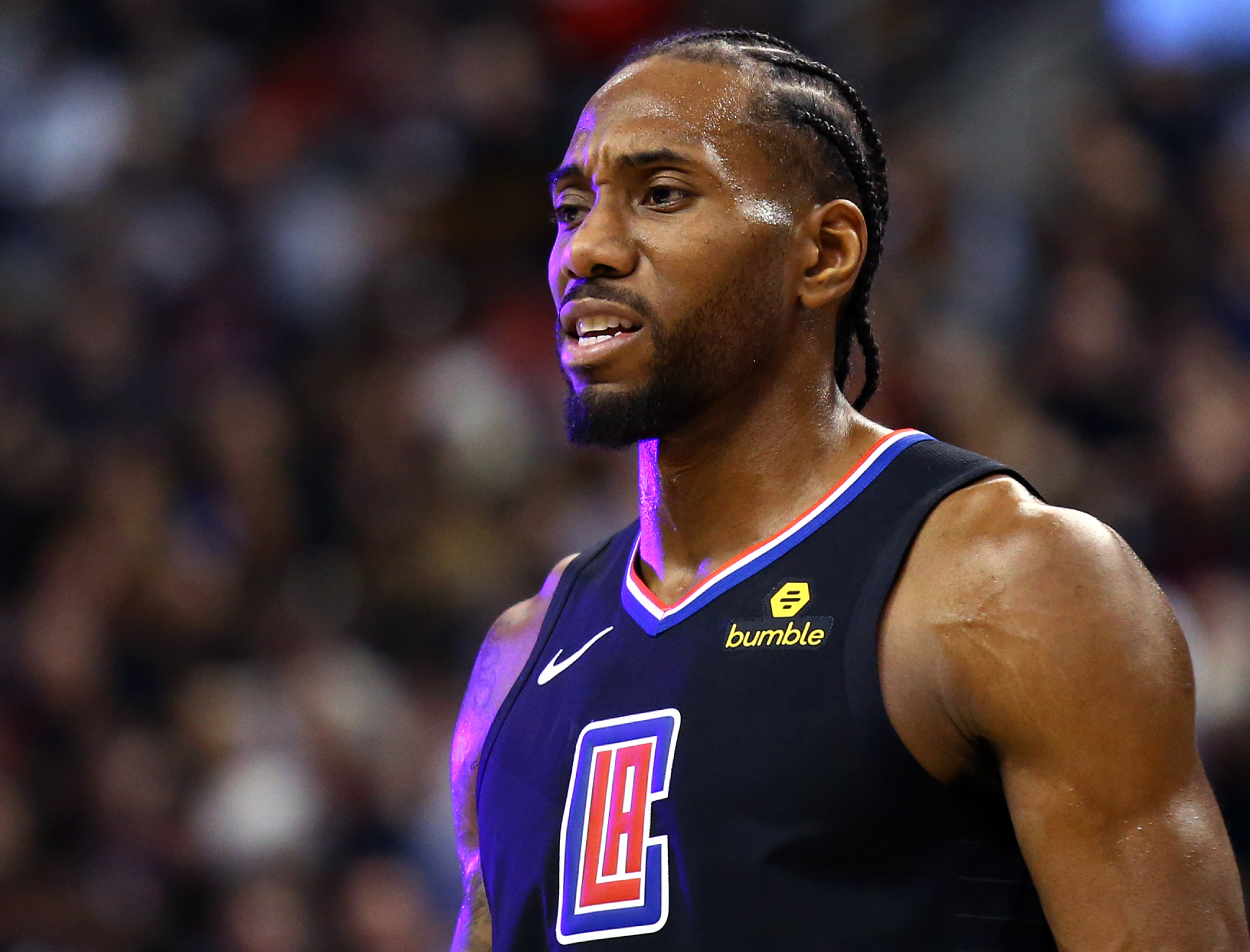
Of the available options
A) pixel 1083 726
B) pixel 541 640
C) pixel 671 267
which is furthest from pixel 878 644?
pixel 541 640

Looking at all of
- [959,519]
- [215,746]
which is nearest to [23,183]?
[215,746]

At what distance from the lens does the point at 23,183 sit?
840 cm

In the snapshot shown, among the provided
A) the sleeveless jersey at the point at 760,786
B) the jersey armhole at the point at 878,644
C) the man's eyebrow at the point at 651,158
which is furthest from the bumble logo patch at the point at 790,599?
the man's eyebrow at the point at 651,158

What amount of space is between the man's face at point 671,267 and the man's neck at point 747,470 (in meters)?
0.07

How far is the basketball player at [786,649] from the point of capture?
2.10 m

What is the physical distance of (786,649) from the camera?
239 cm

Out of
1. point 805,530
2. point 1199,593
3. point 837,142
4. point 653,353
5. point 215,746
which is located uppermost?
point 837,142

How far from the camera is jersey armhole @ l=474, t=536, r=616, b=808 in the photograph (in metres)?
2.85

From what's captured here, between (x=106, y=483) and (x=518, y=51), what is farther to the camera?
(x=518, y=51)

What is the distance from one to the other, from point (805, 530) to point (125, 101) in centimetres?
683

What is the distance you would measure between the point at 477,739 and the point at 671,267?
0.90 m

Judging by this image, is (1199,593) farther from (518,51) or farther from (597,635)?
(518,51)

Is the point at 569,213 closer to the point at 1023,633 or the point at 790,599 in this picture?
the point at 790,599

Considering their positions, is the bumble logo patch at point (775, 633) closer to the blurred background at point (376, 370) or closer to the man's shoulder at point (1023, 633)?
the man's shoulder at point (1023, 633)
